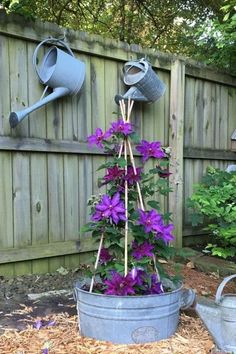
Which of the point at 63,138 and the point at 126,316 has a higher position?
the point at 63,138

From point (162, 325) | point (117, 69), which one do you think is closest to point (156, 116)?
point (117, 69)

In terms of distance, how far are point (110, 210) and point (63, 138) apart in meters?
1.32

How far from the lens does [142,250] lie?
82.4 inches

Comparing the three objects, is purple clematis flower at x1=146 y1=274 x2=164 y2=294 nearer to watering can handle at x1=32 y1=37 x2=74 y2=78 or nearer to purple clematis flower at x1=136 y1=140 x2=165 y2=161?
purple clematis flower at x1=136 y1=140 x2=165 y2=161

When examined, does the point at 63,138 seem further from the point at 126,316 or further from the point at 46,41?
the point at 126,316

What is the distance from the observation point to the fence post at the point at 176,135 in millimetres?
3850

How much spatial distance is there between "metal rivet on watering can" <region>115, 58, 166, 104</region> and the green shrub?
3.17 feet

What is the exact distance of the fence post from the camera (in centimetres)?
385

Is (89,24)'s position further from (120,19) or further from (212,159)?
(212,159)

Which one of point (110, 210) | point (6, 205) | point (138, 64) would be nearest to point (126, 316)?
point (110, 210)

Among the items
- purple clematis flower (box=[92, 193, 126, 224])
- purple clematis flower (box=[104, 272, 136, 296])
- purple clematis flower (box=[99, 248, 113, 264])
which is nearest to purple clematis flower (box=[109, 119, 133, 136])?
purple clematis flower (box=[92, 193, 126, 224])

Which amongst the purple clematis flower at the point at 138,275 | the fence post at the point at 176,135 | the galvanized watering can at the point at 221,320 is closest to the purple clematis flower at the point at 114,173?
the purple clematis flower at the point at 138,275

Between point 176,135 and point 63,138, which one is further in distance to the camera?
point 176,135

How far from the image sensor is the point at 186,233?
13.5 feet
